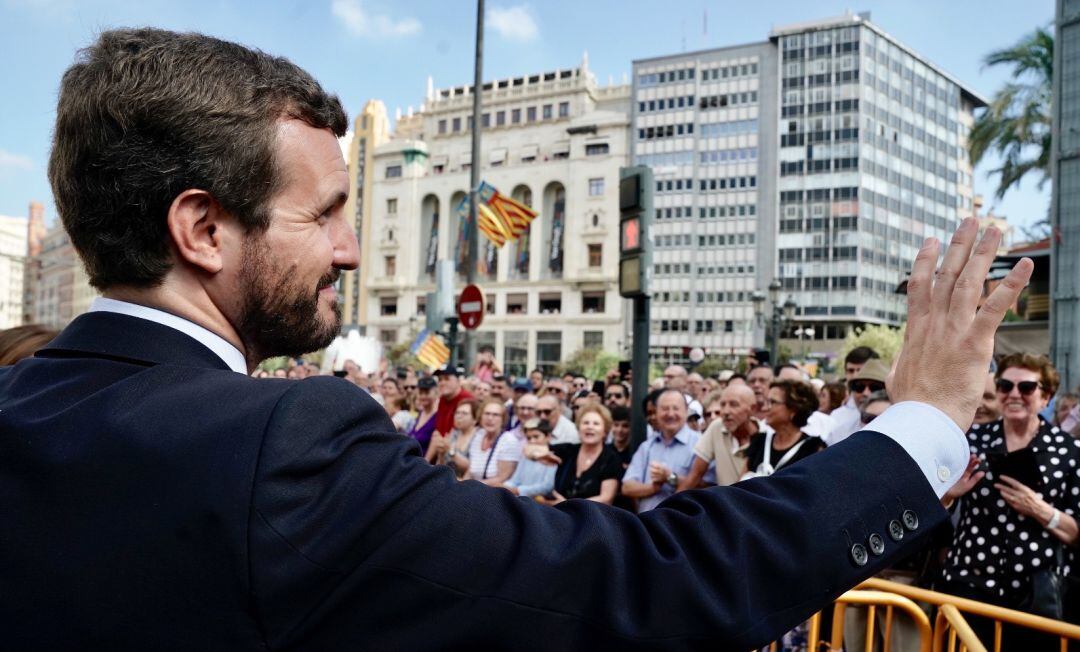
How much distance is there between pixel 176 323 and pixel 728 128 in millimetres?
79036

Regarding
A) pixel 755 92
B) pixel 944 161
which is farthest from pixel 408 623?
pixel 944 161

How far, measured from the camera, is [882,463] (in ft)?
3.59

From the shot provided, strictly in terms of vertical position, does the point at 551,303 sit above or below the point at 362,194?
below

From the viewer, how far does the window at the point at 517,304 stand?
7625cm

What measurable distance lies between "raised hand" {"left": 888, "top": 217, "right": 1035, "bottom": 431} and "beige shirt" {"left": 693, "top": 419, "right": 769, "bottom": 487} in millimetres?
4745

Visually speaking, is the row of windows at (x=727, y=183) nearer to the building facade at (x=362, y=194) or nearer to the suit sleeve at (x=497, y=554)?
the building facade at (x=362, y=194)

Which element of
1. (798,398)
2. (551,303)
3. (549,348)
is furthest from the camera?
(549,348)

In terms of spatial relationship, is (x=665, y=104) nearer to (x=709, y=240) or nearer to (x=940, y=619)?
(x=709, y=240)

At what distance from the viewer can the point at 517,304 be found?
76.8 meters

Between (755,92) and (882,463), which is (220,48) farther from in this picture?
(755,92)

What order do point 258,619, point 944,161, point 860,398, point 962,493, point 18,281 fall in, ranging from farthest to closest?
point 18,281 < point 944,161 < point 860,398 < point 962,493 < point 258,619

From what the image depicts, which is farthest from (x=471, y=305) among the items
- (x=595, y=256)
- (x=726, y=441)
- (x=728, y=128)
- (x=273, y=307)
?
(x=728, y=128)

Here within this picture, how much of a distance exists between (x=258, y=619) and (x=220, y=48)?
772 mm

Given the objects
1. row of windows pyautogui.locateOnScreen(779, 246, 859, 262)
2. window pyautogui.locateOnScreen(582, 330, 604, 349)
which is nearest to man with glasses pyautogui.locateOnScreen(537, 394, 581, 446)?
window pyautogui.locateOnScreen(582, 330, 604, 349)
